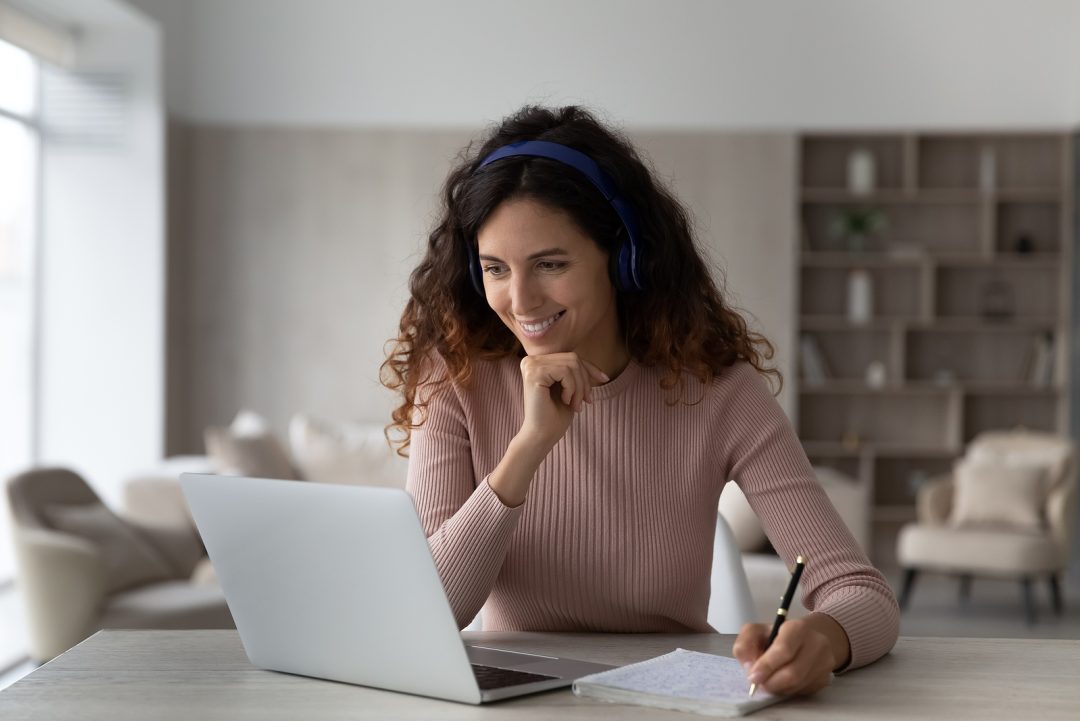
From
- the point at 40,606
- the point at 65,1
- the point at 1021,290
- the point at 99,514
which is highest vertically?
the point at 65,1

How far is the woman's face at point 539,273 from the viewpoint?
1.59 metres

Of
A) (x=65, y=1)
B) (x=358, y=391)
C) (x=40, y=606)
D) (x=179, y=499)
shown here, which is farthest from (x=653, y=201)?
(x=358, y=391)

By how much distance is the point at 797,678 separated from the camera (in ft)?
3.81

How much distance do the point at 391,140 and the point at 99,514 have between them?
328 centimetres

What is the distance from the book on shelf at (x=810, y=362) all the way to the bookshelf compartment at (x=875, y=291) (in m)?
0.22

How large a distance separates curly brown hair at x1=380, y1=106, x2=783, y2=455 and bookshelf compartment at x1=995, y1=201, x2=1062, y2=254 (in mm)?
5652

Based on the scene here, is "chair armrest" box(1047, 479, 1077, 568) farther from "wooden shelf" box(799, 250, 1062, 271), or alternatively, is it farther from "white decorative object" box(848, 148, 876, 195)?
"white decorative object" box(848, 148, 876, 195)

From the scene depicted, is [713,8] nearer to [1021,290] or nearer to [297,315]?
[1021,290]

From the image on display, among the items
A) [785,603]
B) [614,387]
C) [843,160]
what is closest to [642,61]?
[843,160]

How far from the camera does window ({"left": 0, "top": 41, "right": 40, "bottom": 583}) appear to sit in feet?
19.5

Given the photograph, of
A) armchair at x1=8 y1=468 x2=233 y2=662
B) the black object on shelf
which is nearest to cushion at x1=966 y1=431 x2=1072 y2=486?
the black object on shelf

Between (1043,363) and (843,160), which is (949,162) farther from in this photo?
(1043,363)

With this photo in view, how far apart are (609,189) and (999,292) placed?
585 cm

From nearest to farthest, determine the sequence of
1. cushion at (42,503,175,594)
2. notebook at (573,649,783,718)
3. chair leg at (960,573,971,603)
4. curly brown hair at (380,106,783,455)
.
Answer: notebook at (573,649,783,718)
curly brown hair at (380,106,783,455)
cushion at (42,503,175,594)
chair leg at (960,573,971,603)
